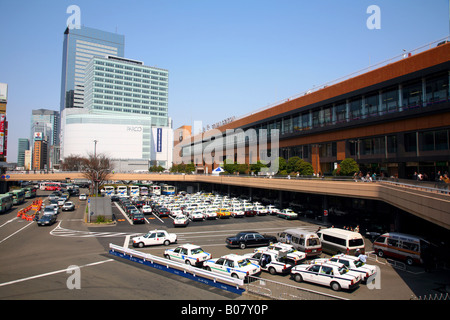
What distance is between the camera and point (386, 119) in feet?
117

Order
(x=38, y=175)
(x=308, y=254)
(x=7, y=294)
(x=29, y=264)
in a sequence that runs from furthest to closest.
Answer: (x=38, y=175) < (x=308, y=254) < (x=29, y=264) < (x=7, y=294)

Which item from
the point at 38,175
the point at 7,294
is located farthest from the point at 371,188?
the point at 38,175

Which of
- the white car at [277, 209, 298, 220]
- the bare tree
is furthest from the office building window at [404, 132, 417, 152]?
the bare tree

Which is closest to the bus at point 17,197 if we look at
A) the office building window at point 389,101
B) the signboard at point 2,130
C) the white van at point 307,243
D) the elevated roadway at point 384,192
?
the signboard at point 2,130

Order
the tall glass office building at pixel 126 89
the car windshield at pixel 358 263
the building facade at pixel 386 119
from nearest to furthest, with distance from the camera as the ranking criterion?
1. the car windshield at pixel 358 263
2. the building facade at pixel 386 119
3. the tall glass office building at pixel 126 89

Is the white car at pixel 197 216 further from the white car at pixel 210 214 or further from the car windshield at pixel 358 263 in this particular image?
the car windshield at pixel 358 263

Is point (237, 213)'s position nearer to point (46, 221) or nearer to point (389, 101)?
point (46, 221)

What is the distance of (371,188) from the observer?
90.2ft

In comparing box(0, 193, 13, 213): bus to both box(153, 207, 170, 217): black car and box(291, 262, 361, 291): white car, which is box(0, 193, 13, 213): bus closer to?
box(153, 207, 170, 217): black car

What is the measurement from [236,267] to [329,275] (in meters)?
5.03

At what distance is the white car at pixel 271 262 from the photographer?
17.9m

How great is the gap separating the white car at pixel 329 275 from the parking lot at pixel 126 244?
1.18ft
